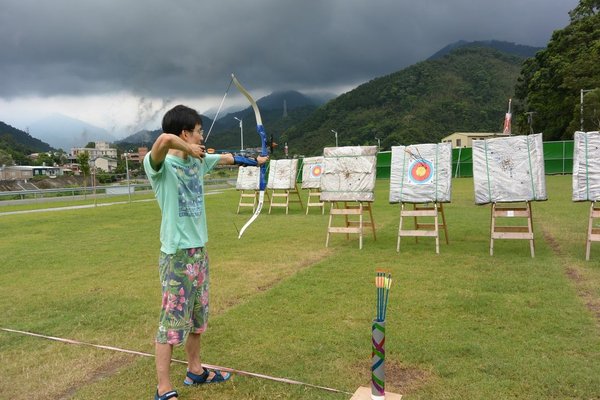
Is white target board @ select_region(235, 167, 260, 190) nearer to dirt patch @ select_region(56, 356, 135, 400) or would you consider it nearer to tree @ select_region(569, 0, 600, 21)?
dirt patch @ select_region(56, 356, 135, 400)

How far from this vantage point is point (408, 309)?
4.05 metres

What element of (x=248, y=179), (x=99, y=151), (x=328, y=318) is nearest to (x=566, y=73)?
(x=248, y=179)

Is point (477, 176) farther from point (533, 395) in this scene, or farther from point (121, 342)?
point (121, 342)

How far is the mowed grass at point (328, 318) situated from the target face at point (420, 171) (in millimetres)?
1079

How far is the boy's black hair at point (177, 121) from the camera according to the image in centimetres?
257

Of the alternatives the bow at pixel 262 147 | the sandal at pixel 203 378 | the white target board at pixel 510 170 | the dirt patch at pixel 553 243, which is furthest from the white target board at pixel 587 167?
the sandal at pixel 203 378

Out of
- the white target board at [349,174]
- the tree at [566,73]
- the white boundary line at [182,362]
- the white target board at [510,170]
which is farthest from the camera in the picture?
the tree at [566,73]

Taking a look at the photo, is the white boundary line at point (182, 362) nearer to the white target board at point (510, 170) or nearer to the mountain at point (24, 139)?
the white target board at point (510, 170)

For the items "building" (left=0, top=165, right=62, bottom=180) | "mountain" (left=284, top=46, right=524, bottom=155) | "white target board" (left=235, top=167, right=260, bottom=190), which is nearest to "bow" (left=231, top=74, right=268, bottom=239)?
"white target board" (left=235, top=167, right=260, bottom=190)

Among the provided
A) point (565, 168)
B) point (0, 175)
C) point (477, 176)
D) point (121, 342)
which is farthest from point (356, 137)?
point (121, 342)

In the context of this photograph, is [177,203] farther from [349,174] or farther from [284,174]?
[284,174]

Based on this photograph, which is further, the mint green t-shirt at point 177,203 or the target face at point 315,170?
the target face at point 315,170

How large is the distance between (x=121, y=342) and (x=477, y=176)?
5520 mm

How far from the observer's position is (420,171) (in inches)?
294
